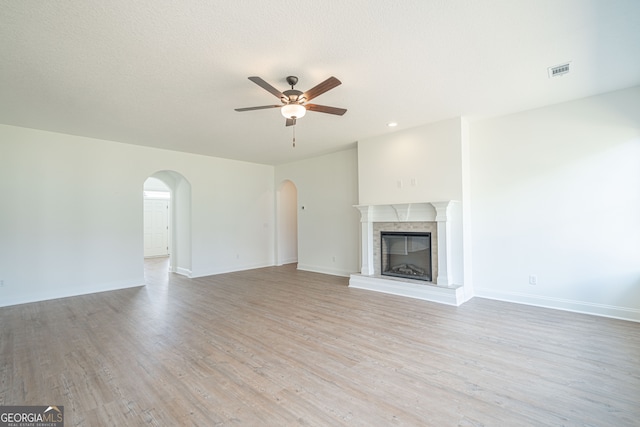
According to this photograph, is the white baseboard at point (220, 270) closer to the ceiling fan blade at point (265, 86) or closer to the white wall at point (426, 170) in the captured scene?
the white wall at point (426, 170)

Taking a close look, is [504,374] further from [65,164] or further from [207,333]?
[65,164]

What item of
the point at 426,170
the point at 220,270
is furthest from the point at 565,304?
the point at 220,270

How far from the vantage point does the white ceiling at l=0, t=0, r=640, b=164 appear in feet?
6.89

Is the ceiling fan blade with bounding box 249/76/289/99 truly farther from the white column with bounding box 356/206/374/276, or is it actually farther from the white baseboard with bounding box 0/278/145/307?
the white baseboard with bounding box 0/278/145/307

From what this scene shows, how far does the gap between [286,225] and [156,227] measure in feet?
18.5

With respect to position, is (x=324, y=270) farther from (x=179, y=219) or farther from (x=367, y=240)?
(x=179, y=219)

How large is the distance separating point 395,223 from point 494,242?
5.13ft

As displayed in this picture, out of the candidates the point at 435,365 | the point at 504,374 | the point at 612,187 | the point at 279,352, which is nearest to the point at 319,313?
the point at 279,352

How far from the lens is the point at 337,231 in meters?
6.50

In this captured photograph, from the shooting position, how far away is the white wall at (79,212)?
4.50 m

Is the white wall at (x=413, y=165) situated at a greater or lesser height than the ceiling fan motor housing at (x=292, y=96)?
lesser

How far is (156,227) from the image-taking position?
1054 cm

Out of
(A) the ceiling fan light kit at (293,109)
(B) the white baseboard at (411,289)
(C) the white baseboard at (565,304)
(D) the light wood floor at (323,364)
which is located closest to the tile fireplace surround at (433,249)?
(B) the white baseboard at (411,289)

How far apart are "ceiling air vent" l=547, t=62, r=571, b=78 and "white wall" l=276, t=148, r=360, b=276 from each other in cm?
353
